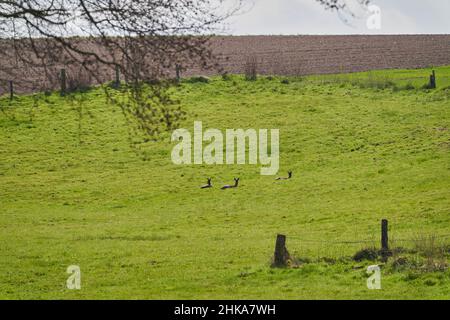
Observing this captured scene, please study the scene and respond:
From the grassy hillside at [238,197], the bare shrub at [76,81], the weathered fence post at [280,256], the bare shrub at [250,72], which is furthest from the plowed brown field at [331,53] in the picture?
the bare shrub at [76,81]

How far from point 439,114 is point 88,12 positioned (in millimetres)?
36567

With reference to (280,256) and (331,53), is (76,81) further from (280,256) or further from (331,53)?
(331,53)

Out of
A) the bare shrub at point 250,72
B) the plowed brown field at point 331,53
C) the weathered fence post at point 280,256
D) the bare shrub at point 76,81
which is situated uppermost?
the plowed brown field at point 331,53

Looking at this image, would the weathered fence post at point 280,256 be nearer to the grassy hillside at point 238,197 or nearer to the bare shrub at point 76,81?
the grassy hillside at point 238,197

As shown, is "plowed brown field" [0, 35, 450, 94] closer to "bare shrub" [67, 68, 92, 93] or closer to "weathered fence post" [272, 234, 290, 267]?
"weathered fence post" [272, 234, 290, 267]

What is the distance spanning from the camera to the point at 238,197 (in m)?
36.5

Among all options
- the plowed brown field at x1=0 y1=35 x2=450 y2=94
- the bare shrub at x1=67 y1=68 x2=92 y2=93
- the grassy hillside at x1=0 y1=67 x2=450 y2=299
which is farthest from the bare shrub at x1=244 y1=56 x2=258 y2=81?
the bare shrub at x1=67 y1=68 x2=92 y2=93

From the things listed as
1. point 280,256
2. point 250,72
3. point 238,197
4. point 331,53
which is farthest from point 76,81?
point 331,53

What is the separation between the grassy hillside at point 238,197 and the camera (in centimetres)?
1992

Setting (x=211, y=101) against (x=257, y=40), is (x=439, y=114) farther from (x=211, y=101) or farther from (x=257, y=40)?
(x=257, y=40)

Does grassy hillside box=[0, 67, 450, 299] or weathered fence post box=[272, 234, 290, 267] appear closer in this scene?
grassy hillside box=[0, 67, 450, 299]

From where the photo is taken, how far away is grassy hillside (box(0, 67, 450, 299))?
19.9 metres

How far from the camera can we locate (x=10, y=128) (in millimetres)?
50531

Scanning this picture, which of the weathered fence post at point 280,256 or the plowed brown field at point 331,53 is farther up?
the plowed brown field at point 331,53
